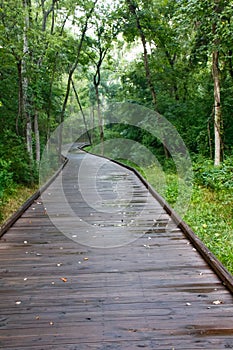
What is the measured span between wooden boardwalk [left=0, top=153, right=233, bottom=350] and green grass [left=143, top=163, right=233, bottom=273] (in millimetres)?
395

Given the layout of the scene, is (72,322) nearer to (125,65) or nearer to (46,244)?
(46,244)

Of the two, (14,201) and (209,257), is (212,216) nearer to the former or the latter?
(209,257)

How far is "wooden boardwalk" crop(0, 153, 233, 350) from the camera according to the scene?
2574 mm

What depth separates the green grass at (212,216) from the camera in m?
4.78

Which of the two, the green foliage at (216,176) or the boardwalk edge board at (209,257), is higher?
the green foliage at (216,176)

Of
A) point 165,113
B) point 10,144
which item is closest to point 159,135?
point 165,113

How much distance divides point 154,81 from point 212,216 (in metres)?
12.4

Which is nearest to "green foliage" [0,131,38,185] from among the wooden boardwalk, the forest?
the forest

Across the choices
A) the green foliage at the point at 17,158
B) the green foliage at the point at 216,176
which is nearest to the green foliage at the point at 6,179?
the green foliage at the point at 17,158

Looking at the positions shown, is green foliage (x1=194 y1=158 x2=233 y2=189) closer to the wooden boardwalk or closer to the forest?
the forest

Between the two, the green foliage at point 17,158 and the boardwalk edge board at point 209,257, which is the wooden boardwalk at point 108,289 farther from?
the green foliage at point 17,158

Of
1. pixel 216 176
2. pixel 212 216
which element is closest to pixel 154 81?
pixel 216 176

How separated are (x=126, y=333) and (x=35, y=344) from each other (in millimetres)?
649

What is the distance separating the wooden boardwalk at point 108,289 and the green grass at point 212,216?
0.40 m
